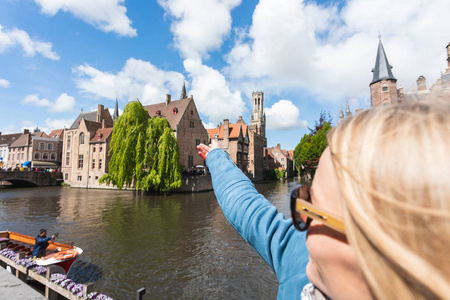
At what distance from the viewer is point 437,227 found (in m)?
0.35

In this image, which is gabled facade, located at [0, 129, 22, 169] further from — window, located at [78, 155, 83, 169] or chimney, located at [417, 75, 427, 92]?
chimney, located at [417, 75, 427, 92]

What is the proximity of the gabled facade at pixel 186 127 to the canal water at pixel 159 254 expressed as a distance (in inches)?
777

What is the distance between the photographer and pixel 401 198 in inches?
16.4

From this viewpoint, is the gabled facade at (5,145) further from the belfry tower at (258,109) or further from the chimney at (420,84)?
the chimney at (420,84)

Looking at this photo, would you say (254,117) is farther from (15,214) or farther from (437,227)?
(437,227)

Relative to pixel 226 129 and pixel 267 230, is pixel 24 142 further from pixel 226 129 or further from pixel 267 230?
pixel 267 230

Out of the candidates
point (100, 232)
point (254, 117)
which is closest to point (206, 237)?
point (100, 232)

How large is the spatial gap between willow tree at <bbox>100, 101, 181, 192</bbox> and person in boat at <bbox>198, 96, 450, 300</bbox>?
79.4 ft

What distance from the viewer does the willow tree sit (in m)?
24.3

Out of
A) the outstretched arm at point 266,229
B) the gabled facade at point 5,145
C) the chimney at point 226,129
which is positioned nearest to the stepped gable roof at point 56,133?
the gabled facade at point 5,145

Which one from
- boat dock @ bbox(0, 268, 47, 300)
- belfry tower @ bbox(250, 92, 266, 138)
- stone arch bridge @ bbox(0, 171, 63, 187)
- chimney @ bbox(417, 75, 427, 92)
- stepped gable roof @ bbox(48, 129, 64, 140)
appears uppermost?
belfry tower @ bbox(250, 92, 266, 138)

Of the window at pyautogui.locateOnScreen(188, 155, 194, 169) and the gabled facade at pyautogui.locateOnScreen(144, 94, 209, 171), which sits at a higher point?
the gabled facade at pyautogui.locateOnScreen(144, 94, 209, 171)

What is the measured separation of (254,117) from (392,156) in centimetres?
8915

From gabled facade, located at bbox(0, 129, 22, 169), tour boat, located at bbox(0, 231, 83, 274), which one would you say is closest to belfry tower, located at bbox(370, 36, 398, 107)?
tour boat, located at bbox(0, 231, 83, 274)
